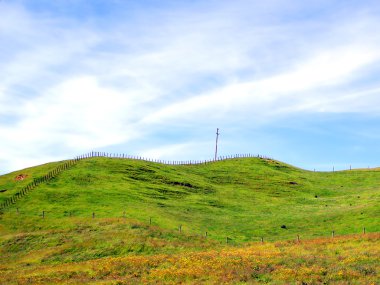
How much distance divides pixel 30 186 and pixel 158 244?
139 feet

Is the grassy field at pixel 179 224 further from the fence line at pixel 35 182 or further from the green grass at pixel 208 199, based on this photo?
the fence line at pixel 35 182

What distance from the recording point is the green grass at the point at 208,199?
74.5m

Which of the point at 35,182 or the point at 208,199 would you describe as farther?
the point at 208,199

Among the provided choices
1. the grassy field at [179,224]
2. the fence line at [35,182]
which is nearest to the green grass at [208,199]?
the grassy field at [179,224]

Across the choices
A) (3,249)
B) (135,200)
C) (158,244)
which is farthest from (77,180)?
(158,244)

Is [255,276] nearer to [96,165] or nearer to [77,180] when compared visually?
[77,180]

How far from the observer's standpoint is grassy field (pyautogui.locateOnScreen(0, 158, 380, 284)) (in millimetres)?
47344

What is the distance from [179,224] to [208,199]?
1002 inches

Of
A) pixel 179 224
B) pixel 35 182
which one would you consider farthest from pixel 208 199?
pixel 35 182

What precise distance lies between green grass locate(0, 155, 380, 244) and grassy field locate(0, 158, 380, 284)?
0.82 feet

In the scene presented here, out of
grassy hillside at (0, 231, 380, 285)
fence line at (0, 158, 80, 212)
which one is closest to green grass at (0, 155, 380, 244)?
fence line at (0, 158, 80, 212)

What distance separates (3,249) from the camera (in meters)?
64.6

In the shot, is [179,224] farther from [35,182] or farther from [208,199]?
[35,182]

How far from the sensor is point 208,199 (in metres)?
99.0
